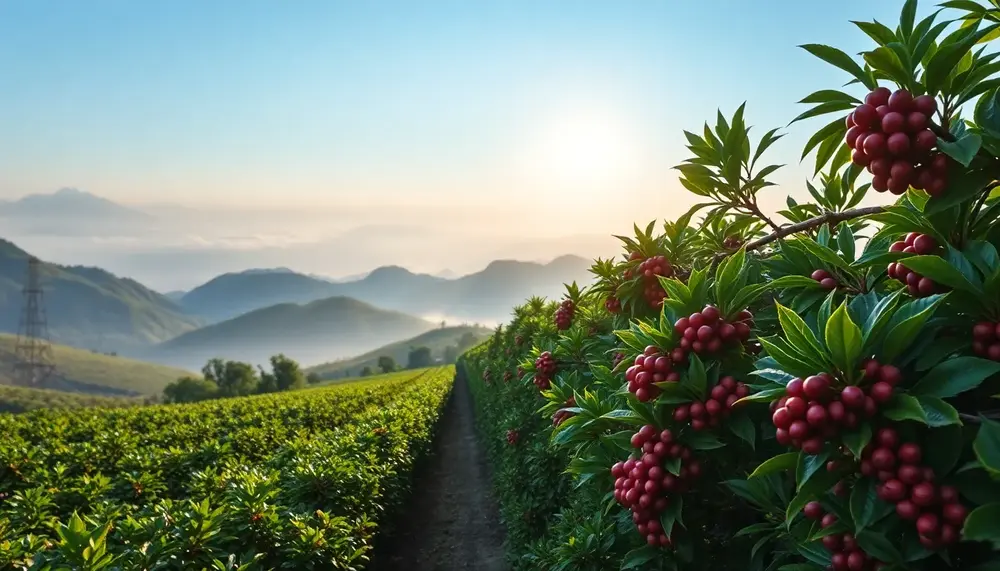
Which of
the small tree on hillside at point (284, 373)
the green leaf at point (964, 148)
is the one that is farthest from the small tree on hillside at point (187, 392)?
the green leaf at point (964, 148)

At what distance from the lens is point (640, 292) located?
9.98 ft

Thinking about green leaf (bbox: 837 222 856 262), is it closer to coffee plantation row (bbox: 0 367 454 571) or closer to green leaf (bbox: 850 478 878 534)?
green leaf (bbox: 850 478 878 534)

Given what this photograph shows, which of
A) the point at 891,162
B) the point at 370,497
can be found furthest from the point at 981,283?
the point at 370,497

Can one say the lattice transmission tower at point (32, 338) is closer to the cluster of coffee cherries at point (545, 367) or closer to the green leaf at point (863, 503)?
the cluster of coffee cherries at point (545, 367)

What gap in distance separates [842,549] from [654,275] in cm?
171

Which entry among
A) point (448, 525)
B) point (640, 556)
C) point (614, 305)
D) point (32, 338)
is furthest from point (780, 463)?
point (32, 338)

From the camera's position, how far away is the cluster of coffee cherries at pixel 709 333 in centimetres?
194

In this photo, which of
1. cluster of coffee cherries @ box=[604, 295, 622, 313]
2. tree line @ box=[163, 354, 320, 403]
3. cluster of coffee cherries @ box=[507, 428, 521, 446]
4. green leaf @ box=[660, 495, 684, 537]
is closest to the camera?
green leaf @ box=[660, 495, 684, 537]

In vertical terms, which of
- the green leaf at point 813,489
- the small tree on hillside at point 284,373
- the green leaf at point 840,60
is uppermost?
the green leaf at point 840,60

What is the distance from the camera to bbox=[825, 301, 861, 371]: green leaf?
1305 mm

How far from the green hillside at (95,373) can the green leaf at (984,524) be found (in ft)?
642

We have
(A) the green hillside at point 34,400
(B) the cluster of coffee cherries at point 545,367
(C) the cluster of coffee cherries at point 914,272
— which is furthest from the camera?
(A) the green hillside at point 34,400

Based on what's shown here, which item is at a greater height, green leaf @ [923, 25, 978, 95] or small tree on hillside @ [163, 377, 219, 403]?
green leaf @ [923, 25, 978, 95]

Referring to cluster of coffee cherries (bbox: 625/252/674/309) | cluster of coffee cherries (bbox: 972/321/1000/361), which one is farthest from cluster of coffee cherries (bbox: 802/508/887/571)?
cluster of coffee cherries (bbox: 625/252/674/309)
